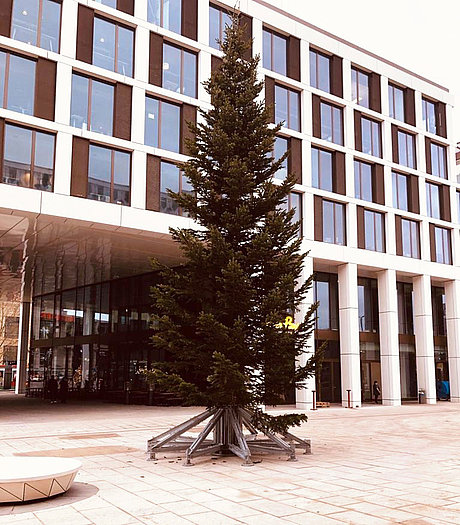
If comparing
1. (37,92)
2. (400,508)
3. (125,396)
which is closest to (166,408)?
(125,396)

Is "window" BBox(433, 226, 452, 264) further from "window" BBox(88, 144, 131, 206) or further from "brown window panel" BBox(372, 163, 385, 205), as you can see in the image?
"window" BBox(88, 144, 131, 206)

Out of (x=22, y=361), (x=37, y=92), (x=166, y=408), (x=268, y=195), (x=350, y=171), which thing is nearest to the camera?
(x=268, y=195)

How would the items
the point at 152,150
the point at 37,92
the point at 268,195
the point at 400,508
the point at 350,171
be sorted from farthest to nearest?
1. the point at 350,171
2. the point at 152,150
3. the point at 37,92
4. the point at 268,195
5. the point at 400,508

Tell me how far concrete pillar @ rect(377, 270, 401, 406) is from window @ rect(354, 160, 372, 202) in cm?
472

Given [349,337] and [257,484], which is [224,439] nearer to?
[257,484]

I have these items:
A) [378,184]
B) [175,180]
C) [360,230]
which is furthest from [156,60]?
[378,184]

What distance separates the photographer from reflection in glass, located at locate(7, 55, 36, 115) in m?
23.3

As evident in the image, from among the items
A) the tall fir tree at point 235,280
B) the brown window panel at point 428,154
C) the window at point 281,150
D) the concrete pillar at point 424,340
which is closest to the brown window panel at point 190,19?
the window at point 281,150

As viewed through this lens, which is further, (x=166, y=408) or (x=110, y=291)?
(x=110, y=291)

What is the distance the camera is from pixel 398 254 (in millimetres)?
36500

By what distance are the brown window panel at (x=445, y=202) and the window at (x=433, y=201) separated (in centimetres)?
24

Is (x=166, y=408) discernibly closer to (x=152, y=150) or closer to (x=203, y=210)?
(x=152, y=150)

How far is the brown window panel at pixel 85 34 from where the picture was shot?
83.0 ft

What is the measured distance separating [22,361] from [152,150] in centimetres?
3018
